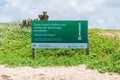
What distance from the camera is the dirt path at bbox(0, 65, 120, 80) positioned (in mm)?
14727

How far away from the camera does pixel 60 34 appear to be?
19.5 m

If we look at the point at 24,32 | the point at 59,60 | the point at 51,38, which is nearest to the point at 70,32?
the point at 51,38

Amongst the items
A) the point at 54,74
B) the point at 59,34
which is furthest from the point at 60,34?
the point at 54,74

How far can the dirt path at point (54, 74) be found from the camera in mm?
14727

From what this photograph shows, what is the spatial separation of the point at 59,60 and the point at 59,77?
2.90 m

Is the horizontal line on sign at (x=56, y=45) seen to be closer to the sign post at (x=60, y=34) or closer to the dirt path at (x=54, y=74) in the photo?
the sign post at (x=60, y=34)

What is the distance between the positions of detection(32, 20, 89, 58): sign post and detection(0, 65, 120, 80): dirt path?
3.09 m

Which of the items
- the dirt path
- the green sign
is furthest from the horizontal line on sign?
the dirt path

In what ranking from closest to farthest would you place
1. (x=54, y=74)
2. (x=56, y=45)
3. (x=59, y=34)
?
(x=54, y=74) < (x=56, y=45) < (x=59, y=34)

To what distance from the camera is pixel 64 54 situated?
1983cm

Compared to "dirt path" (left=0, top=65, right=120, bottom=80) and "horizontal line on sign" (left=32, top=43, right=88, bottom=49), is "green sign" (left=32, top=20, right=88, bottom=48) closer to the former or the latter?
"horizontal line on sign" (left=32, top=43, right=88, bottom=49)

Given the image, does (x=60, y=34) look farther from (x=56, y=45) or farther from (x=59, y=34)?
(x=56, y=45)

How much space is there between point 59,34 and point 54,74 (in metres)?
4.59

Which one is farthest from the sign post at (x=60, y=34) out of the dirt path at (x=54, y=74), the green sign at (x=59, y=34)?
the dirt path at (x=54, y=74)
